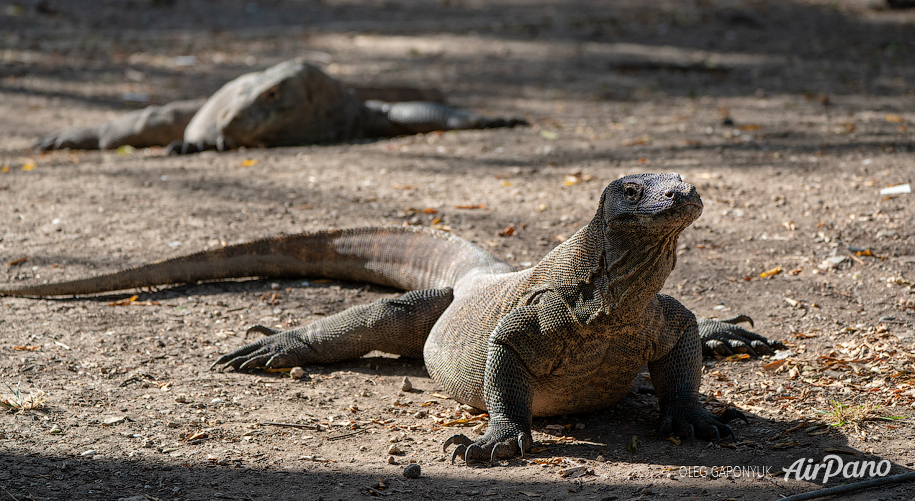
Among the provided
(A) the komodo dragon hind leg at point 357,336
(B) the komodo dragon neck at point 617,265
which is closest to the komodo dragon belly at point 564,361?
(B) the komodo dragon neck at point 617,265

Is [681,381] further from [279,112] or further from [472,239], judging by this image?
[279,112]

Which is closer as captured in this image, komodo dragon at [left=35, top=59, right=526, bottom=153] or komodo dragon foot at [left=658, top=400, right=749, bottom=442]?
komodo dragon foot at [left=658, top=400, right=749, bottom=442]

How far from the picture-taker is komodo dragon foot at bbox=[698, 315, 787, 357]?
4102mm

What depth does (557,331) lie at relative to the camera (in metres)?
3.15

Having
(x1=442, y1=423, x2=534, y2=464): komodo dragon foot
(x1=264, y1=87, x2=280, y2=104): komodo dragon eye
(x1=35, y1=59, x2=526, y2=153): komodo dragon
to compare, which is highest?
(x1=264, y1=87, x2=280, y2=104): komodo dragon eye

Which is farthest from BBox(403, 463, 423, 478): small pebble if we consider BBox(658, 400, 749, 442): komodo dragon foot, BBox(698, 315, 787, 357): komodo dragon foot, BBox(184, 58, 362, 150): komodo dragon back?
BBox(184, 58, 362, 150): komodo dragon back

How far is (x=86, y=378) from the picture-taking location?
3.90 m

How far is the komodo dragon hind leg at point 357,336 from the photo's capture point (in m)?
4.17

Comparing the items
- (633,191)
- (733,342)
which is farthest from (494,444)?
(733,342)

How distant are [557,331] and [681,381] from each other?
2.01 feet

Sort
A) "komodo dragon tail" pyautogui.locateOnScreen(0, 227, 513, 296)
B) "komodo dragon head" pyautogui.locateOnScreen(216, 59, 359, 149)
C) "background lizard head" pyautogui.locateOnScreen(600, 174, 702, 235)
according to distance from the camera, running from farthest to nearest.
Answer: "komodo dragon head" pyautogui.locateOnScreen(216, 59, 359, 149)
"komodo dragon tail" pyautogui.locateOnScreen(0, 227, 513, 296)
"background lizard head" pyautogui.locateOnScreen(600, 174, 702, 235)

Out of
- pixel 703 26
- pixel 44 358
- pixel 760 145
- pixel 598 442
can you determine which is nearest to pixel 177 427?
pixel 44 358

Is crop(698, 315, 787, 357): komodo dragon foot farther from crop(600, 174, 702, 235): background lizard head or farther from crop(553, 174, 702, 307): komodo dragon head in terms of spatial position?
crop(600, 174, 702, 235): background lizard head

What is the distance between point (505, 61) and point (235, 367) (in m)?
9.19
